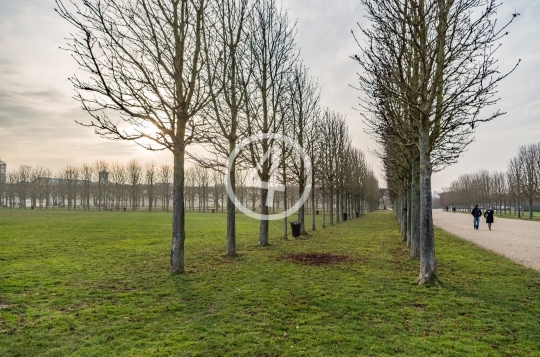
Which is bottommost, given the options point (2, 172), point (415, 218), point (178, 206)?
point (415, 218)

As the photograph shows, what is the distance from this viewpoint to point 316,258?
12305mm

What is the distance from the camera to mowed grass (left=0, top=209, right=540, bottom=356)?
15.4 ft

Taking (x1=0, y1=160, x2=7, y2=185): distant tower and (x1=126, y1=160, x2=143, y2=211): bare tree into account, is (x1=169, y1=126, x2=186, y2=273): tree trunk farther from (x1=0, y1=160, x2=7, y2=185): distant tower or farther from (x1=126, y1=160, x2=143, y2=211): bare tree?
(x1=0, y1=160, x2=7, y2=185): distant tower

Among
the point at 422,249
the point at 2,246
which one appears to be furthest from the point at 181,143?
the point at 2,246

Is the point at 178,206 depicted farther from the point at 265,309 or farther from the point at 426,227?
the point at 426,227

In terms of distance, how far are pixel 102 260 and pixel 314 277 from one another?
7.69m

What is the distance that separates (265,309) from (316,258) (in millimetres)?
6234

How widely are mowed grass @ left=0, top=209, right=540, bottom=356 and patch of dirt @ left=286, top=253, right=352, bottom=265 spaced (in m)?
0.61


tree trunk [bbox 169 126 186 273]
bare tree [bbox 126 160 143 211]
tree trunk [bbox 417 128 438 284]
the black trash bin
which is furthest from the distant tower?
tree trunk [bbox 417 128 438 284]

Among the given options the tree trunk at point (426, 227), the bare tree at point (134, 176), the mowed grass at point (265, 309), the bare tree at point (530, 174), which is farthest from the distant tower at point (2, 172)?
the bare tree at point (530, 174)

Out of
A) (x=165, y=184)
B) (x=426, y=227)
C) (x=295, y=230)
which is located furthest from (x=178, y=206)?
(x=165, y=184)

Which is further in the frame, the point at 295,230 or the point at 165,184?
the point at 165,184

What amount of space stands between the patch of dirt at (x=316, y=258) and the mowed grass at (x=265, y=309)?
0.61 m

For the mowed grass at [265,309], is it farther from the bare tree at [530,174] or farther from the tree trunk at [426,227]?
the bare tree at [530,174]
